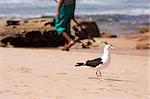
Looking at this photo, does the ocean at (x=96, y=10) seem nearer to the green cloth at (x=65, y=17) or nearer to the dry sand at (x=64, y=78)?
the green cloth at (x=65, y=17)

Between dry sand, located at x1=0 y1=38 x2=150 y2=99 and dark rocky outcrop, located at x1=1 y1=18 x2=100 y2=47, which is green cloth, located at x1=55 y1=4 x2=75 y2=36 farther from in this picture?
dark rocky outcrop, located at x1=1 y1=18 x2=100 y2=47

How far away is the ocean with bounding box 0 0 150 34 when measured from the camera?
3170cm

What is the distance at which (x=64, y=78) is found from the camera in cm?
892

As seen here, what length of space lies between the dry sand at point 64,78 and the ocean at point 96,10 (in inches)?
688

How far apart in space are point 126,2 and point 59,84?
1220 inches

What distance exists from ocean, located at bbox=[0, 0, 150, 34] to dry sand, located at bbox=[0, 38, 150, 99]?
17475mm

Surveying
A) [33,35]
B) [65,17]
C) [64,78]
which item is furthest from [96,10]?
[64,78]

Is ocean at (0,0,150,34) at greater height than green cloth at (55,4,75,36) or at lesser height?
lesser

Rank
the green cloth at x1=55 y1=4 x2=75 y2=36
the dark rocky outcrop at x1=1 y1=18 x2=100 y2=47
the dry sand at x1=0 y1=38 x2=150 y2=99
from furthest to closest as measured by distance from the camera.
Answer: the dark rocky outcrop at x1=1 y1=18 x2=100 y2=47 < the green cloth at x1=55 y1=4 x2=75 y2=36 < the dry sand at x1=0 y1=38 x2=150 y2=99

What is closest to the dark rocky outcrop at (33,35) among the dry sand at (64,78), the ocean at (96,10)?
the dry sand at (64,78)

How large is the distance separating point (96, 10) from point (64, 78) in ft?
89.9

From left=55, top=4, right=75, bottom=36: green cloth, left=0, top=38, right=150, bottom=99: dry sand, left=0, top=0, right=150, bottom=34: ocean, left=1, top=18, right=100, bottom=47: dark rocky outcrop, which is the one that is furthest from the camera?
left=0, top=0, right=150, bottom=34: ocean

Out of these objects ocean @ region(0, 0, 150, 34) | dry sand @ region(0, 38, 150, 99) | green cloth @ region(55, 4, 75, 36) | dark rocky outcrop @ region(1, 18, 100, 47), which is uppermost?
green cloth @ region(55, 4, 75, 36)

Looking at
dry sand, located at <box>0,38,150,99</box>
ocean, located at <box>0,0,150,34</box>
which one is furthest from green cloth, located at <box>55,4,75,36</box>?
ocean, located at <box>0,0,150,34</box>
